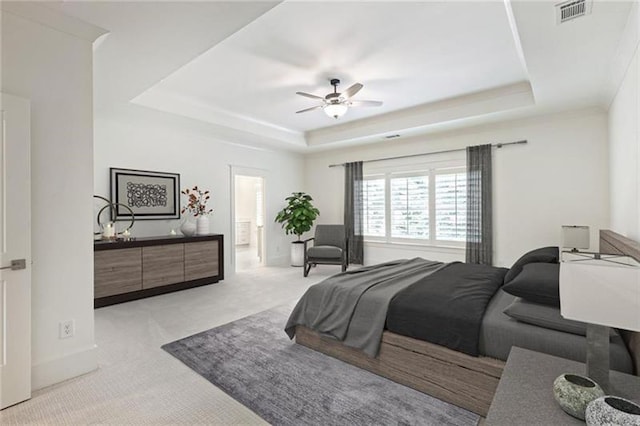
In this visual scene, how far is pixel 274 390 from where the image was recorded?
2059 millimetres

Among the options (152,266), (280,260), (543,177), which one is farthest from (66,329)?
(543,177)

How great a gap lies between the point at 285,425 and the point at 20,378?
5.70 feet

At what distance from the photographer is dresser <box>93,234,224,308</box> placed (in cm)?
379

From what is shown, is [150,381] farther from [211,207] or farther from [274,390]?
[211,207]

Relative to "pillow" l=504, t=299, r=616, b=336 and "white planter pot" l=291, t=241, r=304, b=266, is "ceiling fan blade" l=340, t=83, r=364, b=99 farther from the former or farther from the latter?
"white planter pot" l=291, t=241, r=304, b=266

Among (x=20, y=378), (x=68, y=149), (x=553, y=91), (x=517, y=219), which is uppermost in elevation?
(x=553, y=91)

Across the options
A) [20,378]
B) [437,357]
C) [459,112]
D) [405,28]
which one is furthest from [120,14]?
[459,112]

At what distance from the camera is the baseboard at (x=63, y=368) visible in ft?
6.80

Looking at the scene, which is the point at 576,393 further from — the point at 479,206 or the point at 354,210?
the point at 354,210

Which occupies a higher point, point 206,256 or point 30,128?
point 30,128

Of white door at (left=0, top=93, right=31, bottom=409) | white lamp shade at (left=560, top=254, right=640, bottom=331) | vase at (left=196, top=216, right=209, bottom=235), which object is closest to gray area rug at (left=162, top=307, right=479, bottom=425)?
white door at (left=0, top=93, right=31, bottom=409)

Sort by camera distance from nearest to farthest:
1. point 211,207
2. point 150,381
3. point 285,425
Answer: point 285,425
point 150,381
point 211,207

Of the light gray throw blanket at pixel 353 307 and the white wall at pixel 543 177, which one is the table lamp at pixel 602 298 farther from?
the white wall at pixel 543 177

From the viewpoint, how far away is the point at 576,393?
105 cm
